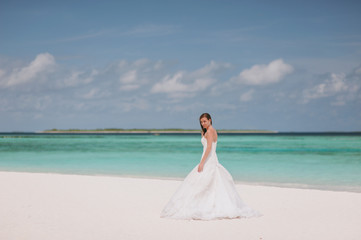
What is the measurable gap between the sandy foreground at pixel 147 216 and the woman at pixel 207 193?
236 mm

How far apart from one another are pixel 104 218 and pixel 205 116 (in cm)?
314

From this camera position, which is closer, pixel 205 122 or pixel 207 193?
pixel 205 122

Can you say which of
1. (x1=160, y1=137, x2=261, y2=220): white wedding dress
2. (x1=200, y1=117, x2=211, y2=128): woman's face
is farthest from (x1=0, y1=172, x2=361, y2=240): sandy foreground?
(x1=200, y1=117, x2=211, y2=128): woman's face

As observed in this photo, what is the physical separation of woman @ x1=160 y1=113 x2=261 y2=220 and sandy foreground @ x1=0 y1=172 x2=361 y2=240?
236mm

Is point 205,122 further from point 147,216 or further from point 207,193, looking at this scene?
point 147,216

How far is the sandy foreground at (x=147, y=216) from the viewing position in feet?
23.8

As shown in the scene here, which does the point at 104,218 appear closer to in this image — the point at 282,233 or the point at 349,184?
the point at 282,233

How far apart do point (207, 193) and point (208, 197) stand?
86 mm

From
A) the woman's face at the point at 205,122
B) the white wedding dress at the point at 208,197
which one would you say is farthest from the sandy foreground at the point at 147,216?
the woman's face at the point at 205,122

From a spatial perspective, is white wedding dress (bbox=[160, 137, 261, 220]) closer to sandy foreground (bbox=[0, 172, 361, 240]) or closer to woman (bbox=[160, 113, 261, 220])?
woman (bbox=[160, 113, 261, 220])

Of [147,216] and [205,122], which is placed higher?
[205,122]

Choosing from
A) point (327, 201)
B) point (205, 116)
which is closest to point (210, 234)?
point (205, 116)

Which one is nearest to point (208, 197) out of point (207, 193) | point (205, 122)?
point (207, 193)

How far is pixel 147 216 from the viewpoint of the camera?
8.98 meters
